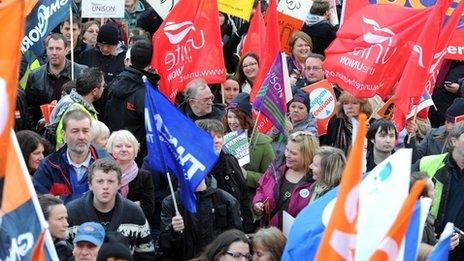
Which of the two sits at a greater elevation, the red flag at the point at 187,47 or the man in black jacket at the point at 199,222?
the red flag at the point at 187,47

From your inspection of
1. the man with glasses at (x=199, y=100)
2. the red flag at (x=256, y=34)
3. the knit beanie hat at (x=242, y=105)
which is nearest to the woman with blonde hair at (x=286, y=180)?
the knit beanie hat at (x=242, y=105)

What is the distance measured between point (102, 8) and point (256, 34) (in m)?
1.72

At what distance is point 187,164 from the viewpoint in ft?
33.7

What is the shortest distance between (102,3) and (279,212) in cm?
535

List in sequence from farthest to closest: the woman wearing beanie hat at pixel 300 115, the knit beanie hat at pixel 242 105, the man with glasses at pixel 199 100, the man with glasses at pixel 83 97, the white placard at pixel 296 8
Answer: the white placard at pixel 296 8 → the woman wearing beanie hat at pixel 300 115 → the man with glasses at pixel 199 100 → the knit beanie hat at pixel 242 105 → the man with glasses at pixel 83 97

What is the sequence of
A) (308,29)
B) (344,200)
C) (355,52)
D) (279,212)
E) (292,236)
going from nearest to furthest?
(344,200)
(292,236)
(279,212)
(355,52)
(308,29)

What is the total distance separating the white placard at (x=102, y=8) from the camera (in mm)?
15586

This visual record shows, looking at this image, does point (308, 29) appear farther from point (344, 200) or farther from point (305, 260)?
point (344, 200)

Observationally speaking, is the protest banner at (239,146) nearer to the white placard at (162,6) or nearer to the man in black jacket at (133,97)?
the man in black jacket at (133,97)

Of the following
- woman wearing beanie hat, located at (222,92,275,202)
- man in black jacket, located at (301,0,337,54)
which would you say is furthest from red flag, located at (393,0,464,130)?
man in black jacket, located at (301,0,337,54)

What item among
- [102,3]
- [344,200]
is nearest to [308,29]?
[102,3]

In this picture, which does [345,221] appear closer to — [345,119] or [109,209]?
[109,209]

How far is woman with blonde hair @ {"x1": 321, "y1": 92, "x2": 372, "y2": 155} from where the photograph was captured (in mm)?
12914

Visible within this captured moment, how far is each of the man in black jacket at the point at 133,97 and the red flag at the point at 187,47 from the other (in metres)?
0.32
